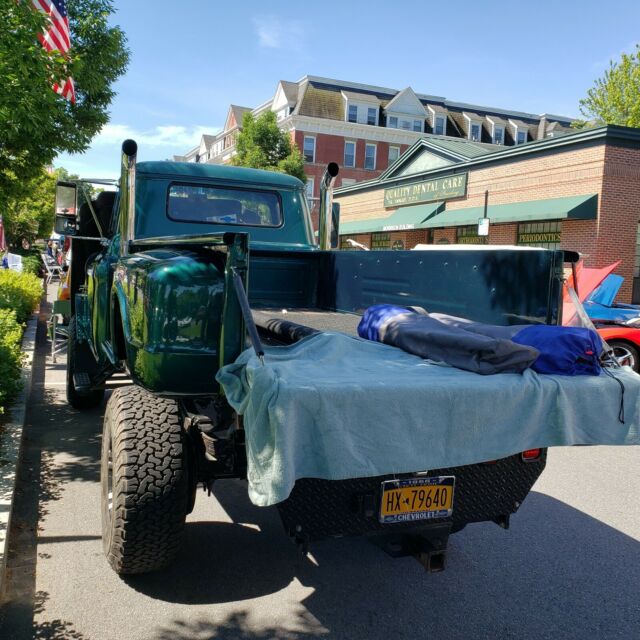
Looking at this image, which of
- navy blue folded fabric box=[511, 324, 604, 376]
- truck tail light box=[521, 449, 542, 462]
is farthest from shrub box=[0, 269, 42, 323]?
navy blue folded fabric box=[511, 324, 604, 376]

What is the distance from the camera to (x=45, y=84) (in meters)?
6.04

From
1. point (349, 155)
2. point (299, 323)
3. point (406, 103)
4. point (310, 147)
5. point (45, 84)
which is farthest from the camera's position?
point (406, 103)

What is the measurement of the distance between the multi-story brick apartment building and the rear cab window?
36872 millimetres

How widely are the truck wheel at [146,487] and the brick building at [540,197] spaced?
1597 cm

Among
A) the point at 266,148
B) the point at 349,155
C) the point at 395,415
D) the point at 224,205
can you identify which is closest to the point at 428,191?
the point at 266,148

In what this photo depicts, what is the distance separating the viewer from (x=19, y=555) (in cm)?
365

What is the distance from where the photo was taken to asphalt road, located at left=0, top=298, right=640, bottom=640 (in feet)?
10.0

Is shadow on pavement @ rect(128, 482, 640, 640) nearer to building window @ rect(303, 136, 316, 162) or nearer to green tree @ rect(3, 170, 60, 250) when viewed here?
green tree @ rect(3, 170, 60, 250)

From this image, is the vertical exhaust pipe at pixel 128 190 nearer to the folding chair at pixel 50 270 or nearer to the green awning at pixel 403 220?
the folding chair at pixel 50 270

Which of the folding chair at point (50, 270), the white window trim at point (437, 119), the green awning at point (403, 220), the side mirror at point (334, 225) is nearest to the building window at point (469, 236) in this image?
the green awning at point (403, 220)

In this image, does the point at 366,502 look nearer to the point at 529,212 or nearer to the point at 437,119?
the point at 529,212

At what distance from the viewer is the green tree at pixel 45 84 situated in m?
5.60

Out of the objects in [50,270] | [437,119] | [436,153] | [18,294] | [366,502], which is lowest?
[366,502]

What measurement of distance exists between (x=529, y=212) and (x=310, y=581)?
1652cm
